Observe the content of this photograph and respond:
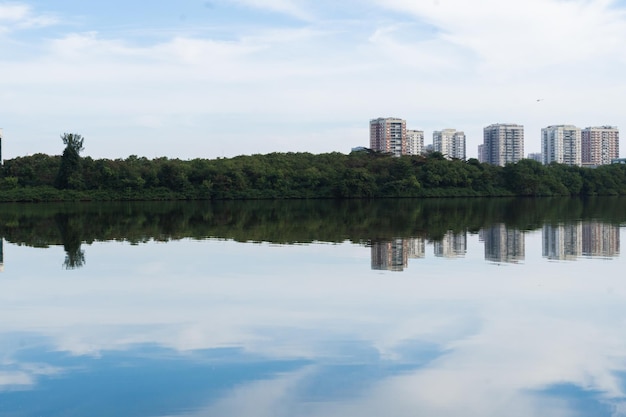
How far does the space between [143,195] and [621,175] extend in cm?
4801

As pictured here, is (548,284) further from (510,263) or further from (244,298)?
(244,298)

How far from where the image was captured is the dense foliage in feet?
181

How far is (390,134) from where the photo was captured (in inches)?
3991

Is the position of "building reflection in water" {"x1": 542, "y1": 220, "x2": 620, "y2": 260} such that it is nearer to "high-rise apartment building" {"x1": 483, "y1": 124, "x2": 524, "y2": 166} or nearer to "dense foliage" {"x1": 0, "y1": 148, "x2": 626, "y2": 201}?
"dense foliage" {"x1": 0, "y1": 148, "x2": 626, "y2": 201}

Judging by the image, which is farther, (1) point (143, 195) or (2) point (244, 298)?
(1) point (143, 195)

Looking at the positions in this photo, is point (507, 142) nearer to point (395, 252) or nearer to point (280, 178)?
point (280, 178)

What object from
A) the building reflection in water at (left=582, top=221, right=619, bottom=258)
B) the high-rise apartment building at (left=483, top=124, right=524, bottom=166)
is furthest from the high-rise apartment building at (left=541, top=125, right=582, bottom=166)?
the building reflection in water at (left=582, top=221, right=619, bottom=258)

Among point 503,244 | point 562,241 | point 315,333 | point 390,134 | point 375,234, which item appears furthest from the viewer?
point 390,134

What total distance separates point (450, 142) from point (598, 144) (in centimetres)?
2603

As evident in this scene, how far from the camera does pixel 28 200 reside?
5303 cm

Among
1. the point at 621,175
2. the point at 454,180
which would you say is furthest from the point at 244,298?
the point at 621,175

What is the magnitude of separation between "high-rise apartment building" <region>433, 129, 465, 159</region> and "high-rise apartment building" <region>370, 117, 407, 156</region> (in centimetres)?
2727

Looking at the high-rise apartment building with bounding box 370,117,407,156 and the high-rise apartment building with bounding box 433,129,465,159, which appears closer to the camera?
the high-rise apartment building with bounding box 370,117,407,156

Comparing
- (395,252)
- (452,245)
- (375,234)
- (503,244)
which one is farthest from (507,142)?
(395,252)
